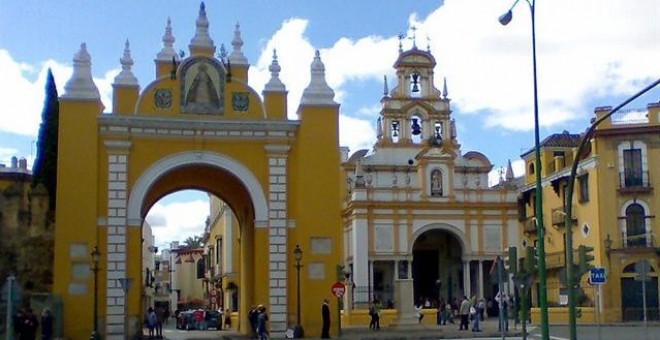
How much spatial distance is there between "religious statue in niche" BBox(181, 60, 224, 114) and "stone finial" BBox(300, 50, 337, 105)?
120 inches

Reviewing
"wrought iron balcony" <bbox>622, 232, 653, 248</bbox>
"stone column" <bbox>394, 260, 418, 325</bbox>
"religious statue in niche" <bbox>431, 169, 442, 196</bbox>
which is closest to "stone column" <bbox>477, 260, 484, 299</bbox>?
"religious statue in niche" <bbox>431, 169, 442, 196</bbox>

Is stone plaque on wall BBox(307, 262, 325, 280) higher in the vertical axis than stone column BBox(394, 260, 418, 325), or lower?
higher

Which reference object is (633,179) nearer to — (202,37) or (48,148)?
(202,37)

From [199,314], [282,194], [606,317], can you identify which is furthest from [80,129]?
[606,317]

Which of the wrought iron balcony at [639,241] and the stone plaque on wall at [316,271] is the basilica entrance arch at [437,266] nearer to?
the wrought iron balcony at [639,241]

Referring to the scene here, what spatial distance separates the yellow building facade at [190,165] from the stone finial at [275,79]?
50mm

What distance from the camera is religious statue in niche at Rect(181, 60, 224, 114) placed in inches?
1388

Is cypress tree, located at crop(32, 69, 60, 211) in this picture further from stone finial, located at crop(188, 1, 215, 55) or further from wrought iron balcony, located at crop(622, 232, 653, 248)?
wrought iron balcony, located at crop(622, 232, 653, 248)

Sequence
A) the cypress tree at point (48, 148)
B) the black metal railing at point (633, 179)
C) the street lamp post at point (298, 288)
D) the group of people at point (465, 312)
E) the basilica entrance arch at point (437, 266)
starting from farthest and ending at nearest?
the basilica entrance arch at point (437, 266)
the black metal railing at point (633, 179)
the group of people at point (465, 312)
the cypress tree at point (48, 148)
the street lamp post at point (298, 288)

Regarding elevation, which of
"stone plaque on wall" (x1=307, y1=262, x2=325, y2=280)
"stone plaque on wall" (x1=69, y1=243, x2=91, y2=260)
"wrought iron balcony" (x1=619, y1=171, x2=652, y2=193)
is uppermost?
"wrought iron balcony" (x1=619, y1=171, x2=652, y2=193)

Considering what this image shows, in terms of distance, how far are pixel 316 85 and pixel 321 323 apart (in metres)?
8.58

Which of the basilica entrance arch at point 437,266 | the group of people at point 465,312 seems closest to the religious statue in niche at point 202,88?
the group of people at point 465,312

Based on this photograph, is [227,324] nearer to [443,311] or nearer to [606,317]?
[443,311]

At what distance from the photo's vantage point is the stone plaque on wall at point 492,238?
2405 inches
